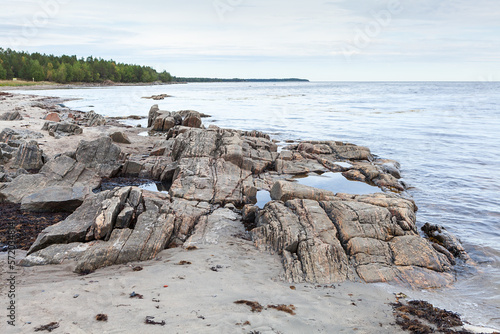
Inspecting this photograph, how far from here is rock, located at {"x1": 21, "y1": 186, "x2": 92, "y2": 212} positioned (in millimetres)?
11961

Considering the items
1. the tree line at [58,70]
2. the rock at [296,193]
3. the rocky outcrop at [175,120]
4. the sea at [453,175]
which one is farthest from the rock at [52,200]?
the tree line at [58,70]

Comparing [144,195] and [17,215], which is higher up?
[144,195]

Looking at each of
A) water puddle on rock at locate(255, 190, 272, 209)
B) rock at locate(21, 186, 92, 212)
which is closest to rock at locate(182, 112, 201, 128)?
water puddle on rock at locate(255, 190, 272, 209)

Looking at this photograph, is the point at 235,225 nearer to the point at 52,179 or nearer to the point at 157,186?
the point at 157,186

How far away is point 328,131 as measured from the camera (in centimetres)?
3741

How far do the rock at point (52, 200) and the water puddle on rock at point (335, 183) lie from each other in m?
10.3

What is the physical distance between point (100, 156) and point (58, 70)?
5573 inches

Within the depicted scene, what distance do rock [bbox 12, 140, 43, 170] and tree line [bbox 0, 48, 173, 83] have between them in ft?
401

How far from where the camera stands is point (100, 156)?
17359 millimetres

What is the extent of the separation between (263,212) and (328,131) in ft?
91.4

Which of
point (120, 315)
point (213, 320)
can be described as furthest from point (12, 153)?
point (213, 320)

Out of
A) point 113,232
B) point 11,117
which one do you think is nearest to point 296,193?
point 113,232

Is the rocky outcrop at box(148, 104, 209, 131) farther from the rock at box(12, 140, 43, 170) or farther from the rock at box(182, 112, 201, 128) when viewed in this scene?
the rock at box(12, 140, 43, 170)

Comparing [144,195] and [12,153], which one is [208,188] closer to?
[144,195]
